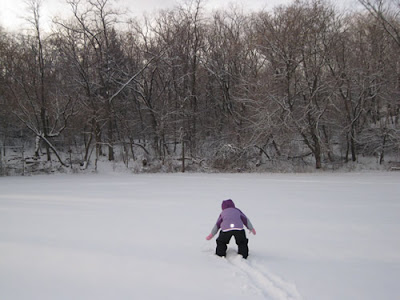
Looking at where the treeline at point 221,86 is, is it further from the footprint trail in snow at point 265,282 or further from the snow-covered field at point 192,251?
the footprint trail in snow at point 265,282

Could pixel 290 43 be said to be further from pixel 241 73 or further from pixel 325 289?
pixel 325 289

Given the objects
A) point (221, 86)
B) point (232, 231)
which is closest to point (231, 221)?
point (232, 231)

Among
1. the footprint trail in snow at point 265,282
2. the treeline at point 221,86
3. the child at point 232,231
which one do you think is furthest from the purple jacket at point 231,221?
the treeline at point 221,86

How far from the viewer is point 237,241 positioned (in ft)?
15.2

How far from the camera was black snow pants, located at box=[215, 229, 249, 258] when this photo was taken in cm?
458

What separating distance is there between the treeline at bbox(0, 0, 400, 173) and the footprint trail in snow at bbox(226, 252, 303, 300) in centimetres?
1511

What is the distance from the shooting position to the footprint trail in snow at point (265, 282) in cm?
338

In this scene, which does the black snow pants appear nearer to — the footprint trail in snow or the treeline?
the footprint trail in snow

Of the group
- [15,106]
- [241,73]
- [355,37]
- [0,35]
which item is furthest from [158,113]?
[355,37]

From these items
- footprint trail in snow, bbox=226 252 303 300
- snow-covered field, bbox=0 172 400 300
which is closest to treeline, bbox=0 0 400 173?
snow-covered field, bbox=0 172 400 300

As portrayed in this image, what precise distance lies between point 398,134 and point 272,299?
20068 millimetres

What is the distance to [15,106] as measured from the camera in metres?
21.6

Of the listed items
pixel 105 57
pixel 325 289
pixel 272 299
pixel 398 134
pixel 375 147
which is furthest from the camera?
pixel 105 57

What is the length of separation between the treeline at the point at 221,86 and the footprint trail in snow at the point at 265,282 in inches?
595
